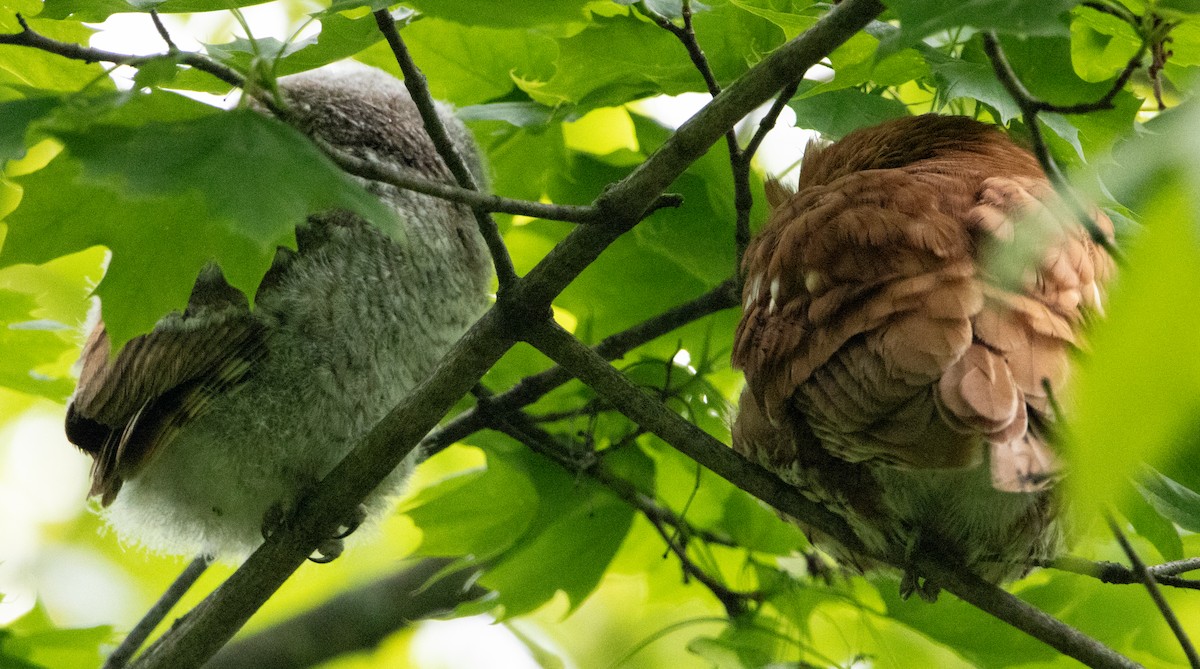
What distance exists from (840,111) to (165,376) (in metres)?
1.16

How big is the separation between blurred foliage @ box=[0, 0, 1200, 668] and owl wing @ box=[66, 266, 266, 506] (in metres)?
0.23

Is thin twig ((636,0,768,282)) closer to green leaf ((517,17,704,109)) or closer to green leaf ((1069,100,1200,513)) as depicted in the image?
green leaf ((517,17,704,109))

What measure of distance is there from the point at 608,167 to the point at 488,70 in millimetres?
325

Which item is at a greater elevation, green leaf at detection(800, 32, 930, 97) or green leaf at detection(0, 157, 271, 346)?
green leaf at detection(800, 32, 930, 97)

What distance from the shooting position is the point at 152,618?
2.47 m

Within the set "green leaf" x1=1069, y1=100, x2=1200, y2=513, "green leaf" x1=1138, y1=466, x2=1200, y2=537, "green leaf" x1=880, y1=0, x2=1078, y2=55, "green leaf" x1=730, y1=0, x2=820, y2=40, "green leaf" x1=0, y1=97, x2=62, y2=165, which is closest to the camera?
"green leaf" x1=1069, y1=100, x2=1200, y2=513

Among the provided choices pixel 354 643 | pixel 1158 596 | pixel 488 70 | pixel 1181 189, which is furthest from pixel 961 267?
pixel 354 643

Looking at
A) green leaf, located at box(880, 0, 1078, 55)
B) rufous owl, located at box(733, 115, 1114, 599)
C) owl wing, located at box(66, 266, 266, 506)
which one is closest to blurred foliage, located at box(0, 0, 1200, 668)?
green leaf, located at box(880, 0, 1078, 55)

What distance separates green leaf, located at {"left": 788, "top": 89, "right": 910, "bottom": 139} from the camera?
5.47ft

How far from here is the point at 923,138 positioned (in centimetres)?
194

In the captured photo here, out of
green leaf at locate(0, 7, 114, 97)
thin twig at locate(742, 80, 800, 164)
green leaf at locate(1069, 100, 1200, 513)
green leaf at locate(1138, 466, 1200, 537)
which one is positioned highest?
green leaf at locate(0, 7, 114, 97)

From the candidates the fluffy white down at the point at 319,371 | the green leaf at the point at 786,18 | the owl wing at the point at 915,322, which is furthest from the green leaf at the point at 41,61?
the owl wing at the point at 915,322

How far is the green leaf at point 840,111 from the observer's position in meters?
1.67

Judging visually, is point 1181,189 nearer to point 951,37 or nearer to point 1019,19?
point 1019,19
